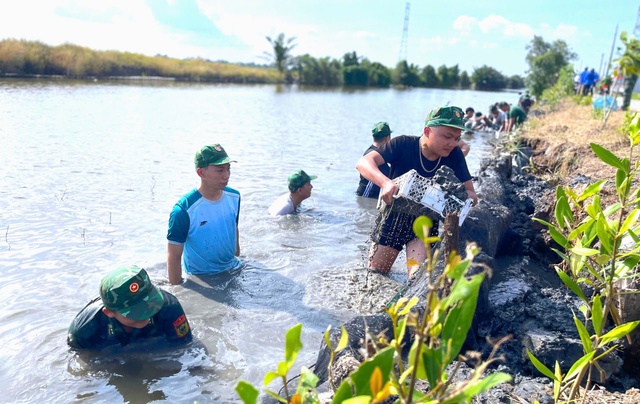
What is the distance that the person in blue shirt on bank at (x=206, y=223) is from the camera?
14.3 ft

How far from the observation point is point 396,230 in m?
4.57

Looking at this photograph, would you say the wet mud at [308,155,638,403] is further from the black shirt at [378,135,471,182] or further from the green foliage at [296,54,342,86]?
the green foliage at [296,54,342,86]

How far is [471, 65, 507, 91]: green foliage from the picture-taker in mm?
90312

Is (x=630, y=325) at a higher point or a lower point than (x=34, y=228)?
higher

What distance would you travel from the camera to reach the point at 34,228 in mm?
6535

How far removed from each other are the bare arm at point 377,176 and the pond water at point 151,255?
1.29m

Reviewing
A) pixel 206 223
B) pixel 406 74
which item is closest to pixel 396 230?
pixel 206 223

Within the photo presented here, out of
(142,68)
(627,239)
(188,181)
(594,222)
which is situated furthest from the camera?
(142,68)

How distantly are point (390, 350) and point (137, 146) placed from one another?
1333cm

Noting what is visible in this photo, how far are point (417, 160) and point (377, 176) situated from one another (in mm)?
606

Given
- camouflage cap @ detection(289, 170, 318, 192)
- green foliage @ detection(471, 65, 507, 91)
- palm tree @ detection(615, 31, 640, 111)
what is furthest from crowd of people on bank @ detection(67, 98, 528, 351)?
green foliage @ detection(471, 65, 507, 91)

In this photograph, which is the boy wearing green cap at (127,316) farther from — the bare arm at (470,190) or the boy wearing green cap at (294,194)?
the boy wearing green cap at (294,194)

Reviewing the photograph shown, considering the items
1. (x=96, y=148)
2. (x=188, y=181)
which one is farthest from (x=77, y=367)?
(x=96, y=148)

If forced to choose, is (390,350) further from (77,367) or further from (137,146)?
(137,146)
